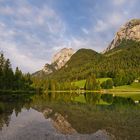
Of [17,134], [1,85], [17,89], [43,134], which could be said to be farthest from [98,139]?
[17,89]

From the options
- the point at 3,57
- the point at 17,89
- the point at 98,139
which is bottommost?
the point at 98,139

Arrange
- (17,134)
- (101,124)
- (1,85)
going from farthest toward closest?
(1,85)
(101,124)
(17,134)

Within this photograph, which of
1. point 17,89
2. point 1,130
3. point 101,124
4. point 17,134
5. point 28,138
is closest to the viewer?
point 28,138

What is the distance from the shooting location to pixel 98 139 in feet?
98.2

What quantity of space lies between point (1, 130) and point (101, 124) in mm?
14982

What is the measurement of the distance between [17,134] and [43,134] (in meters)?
3.04

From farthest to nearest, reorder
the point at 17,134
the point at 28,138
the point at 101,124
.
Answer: the point at 101,124, the point at 17,134, the point at 28,138

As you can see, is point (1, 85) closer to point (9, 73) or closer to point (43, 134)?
point (9, 73)

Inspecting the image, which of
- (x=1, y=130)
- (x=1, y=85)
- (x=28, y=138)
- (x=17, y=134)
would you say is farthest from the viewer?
(x=1, y=85)

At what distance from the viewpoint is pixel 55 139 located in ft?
95.6

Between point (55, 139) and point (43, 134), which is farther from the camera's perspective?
point (43, 134)

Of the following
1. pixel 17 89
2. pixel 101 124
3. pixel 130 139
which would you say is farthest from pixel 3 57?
pixel 130 139

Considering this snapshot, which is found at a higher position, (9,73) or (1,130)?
(9,73)

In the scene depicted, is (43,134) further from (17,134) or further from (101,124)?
(101,124)
